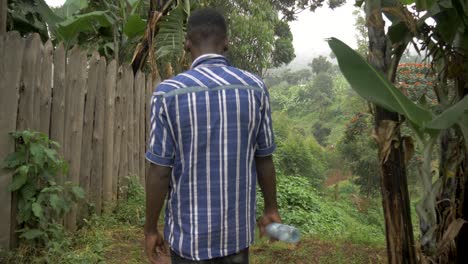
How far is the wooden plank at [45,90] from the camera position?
3.97 m

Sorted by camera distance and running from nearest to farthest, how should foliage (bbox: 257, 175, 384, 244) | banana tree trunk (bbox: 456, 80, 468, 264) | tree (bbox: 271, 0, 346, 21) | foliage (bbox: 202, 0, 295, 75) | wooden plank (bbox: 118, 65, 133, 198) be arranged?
1. banana tree trunk (bbox: 456, 80, 468, 264)
2. wooden plank (bbox: 118, 65, 133, 198)
3. foliage (bbox: 257, 175, 384, 244)
4. foliage (bbox: 202, 0, 295, 75)
5. tree (bbox: 271, 0, 346, 21)

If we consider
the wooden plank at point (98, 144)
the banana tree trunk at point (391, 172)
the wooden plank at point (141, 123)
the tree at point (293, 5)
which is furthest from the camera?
the tree at point (293, 5)

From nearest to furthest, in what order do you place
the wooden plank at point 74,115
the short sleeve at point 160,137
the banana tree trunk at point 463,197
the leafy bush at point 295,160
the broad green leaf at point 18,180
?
the short sleeve at point 160,137, the banana tree trunk at point 463,197, the broad green leaf at point 18,180, the wooden plank at point 74,115, the leafy bush at point 295,160

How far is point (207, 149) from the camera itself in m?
2.01

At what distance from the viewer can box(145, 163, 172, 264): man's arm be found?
2059 mm

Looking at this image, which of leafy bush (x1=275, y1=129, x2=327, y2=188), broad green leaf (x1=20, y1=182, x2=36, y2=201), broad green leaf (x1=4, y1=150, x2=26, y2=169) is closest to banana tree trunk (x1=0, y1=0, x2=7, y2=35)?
broad green leaf (x1=4, y1=150, x2=26, y2=169)

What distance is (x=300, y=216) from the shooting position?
272 inches

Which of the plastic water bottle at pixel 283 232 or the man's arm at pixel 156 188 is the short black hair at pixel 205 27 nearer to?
the man's arm at pixel 156 188

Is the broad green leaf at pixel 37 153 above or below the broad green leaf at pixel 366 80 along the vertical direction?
below

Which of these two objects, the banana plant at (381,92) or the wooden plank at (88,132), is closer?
the banana plant at (381,92)

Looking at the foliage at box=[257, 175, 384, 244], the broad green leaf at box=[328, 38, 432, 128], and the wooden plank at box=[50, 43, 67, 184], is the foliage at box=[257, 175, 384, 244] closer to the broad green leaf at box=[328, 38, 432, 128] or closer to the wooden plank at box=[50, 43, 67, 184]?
the wooden plank at box=[50, 43, 67, 184]

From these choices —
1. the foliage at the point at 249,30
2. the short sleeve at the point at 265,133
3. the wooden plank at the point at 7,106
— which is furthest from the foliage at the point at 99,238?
the foliage at the point at 249,30

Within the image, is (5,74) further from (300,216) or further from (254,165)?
(300,216)

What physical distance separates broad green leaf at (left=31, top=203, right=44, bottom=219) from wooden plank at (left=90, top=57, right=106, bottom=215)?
4.29ft
